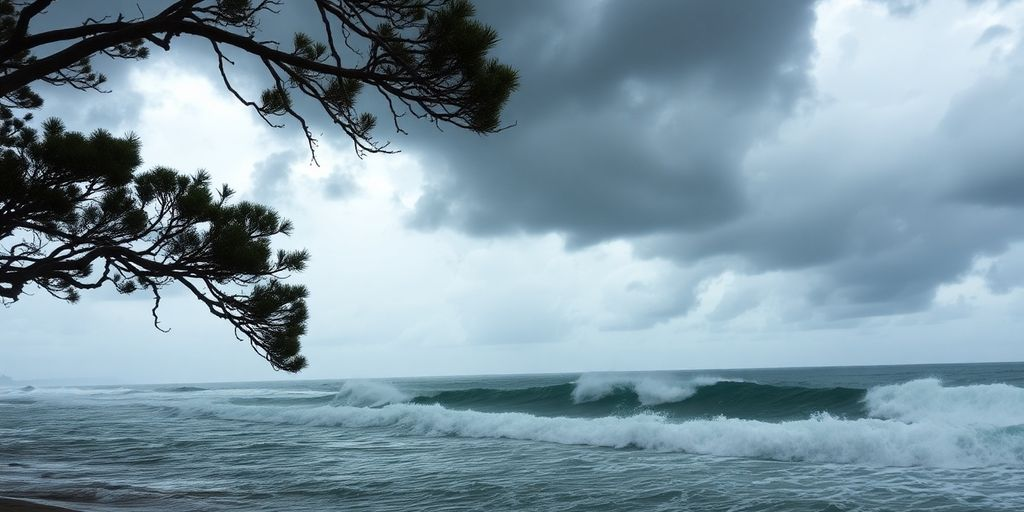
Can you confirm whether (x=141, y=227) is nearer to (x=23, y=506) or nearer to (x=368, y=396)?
(x=23, y=506)

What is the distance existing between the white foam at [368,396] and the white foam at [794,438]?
16505 millimetres

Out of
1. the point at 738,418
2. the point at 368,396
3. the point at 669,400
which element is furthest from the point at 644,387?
the point at 368,396

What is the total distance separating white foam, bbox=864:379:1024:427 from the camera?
51.5ft

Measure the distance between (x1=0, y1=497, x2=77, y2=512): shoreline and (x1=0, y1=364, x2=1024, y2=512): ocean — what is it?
341 mm

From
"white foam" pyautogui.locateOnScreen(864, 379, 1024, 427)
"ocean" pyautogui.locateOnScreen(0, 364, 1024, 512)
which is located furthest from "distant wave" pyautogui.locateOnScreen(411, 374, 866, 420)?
"white foam" pyautogui.locateOnScreen(864, 379, 1024, 427)

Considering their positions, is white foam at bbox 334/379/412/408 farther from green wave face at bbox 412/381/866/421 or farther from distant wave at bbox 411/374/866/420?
green wave face at bbox 412/381/866/421

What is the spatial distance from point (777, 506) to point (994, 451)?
19.7 ft

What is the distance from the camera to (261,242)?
626 centimetres

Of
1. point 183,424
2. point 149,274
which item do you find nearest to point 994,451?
point 149,274

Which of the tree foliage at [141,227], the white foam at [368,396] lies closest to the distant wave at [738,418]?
the white foam at [368,396]

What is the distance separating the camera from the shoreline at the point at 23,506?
21.2 feet

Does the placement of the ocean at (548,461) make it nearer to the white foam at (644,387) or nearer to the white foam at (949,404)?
the white foam at (949,404)

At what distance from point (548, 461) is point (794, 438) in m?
5.06

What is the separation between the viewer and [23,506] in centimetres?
668
